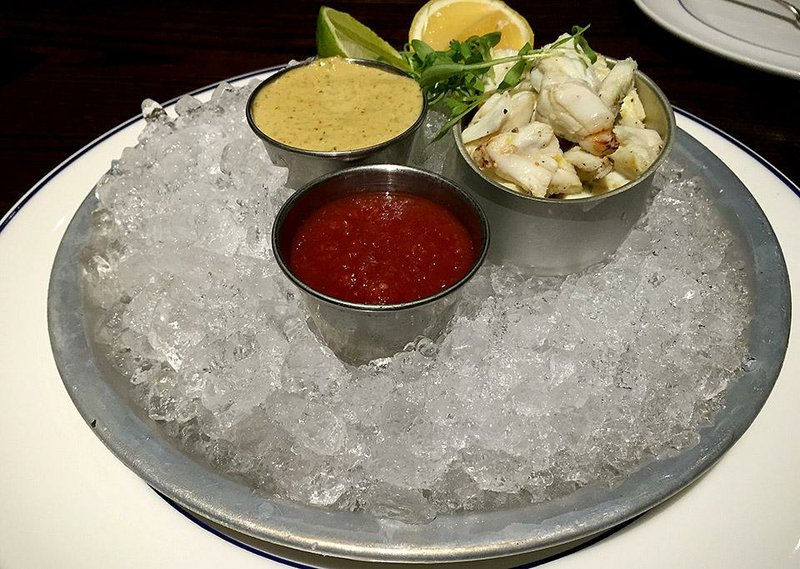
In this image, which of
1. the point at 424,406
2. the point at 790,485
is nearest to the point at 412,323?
the point at 424,406

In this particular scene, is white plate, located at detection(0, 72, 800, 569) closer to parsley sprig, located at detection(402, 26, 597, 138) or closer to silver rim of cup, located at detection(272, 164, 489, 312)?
silver rim of cup, located at detection(272, 164, 489, 312)

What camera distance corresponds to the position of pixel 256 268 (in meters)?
2.08

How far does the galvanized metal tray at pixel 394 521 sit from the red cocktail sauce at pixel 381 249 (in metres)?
0.59

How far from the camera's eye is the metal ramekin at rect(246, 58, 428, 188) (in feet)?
7.31

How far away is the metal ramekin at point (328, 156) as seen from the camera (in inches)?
87.7

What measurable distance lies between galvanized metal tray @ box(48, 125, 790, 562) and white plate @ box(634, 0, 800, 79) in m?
1.72

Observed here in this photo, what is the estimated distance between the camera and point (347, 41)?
2.70 m

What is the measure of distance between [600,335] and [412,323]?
55 centimetres

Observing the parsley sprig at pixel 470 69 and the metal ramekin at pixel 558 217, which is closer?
the metal ramekin at pixel 558 217

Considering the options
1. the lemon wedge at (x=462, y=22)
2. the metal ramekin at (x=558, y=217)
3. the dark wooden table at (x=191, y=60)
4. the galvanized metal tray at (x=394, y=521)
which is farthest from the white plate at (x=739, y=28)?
the galvanized metal tray at (x=394, y=521)

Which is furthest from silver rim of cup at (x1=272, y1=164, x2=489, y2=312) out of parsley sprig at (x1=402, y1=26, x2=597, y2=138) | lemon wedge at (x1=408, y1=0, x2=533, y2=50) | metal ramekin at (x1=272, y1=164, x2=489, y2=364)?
lemon wedge at (x1=408, y1=0, x2=533, y2=50)

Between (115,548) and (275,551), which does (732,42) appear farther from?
(115,548)

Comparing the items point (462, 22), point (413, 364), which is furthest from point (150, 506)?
point (462, 22)

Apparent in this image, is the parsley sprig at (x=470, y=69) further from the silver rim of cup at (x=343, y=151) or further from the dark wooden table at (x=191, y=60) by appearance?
the dark wooden table at (x=191, y=60)
